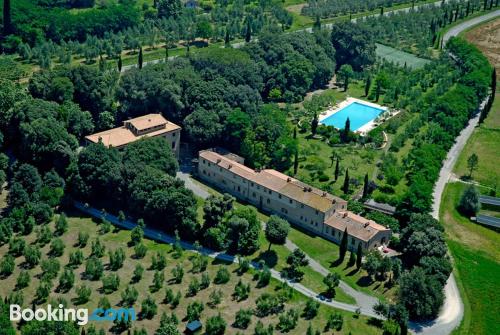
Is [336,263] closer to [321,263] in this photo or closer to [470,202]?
[321,263]

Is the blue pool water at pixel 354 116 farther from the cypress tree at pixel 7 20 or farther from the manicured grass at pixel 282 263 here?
the cypress tree at pixel 7 20

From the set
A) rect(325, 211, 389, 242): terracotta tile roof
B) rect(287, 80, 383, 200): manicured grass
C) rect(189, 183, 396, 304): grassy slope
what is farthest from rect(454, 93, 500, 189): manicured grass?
rect(189, 183, 396, 304): grassy slope

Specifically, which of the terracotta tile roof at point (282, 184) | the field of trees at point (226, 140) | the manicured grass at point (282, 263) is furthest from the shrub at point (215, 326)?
the terracotta tile roof at point (282, 184)

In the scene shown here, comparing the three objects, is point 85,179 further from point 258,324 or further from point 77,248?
point 258,324

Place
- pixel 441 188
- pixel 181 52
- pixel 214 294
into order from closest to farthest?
1. pixel 214 294
2. pixel 441 188
3. pixel 181 52

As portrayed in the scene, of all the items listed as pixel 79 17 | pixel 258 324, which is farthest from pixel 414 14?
pixel 258 324

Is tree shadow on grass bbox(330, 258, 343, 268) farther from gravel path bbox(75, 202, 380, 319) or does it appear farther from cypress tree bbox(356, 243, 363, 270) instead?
gravel path bbox(75, 202, 380, 319)
